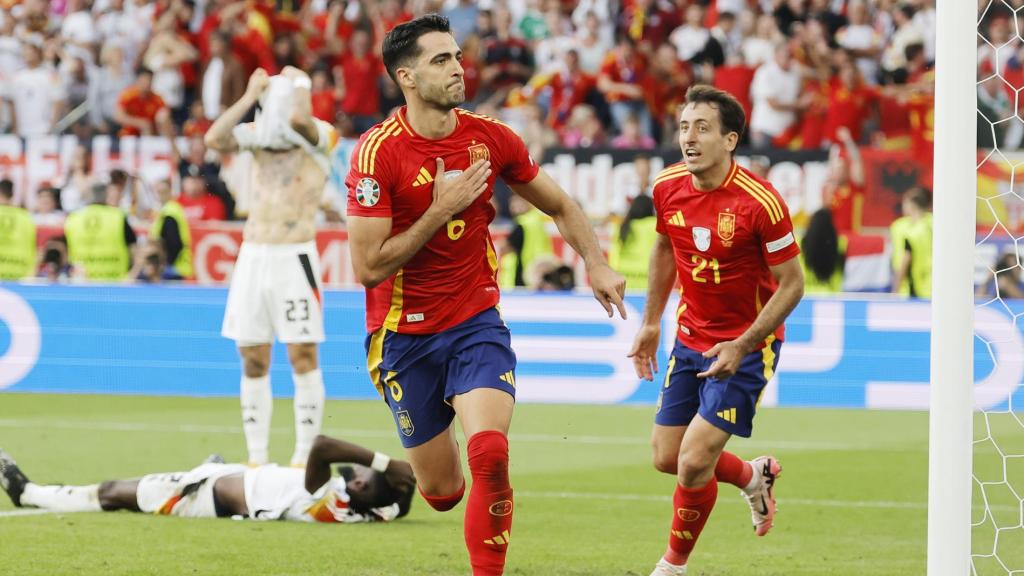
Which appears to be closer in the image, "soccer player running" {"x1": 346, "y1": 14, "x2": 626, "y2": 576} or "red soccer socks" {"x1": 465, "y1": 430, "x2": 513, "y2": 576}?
"red soccer socks" {"x1": 465, "y1": 430, "x2": 513, "y2": 576}

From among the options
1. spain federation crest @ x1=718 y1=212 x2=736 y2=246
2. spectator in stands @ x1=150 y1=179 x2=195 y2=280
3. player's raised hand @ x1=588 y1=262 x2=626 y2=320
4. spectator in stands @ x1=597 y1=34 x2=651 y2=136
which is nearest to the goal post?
player's raised hand @ x1=588 y1=262 x2=626 y2=320

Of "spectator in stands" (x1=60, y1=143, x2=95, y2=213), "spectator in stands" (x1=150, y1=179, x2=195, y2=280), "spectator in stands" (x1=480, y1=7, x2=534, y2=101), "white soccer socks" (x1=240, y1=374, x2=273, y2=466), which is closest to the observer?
"white soccer socks" (x1=240, y1=374, x2=273, y2=466)

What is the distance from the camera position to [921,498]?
30.6 feet

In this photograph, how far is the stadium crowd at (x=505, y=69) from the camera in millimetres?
18281

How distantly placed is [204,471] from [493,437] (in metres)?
3.08

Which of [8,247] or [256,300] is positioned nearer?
[256,300]

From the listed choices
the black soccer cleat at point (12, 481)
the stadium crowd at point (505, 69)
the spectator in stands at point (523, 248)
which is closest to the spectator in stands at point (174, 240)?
the stadium crowd at point (505, 69)

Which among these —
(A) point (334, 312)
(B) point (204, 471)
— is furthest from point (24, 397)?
(B) point (204, 471)

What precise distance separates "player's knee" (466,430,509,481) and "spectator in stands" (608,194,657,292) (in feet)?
33.0

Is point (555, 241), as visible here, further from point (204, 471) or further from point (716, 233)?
point (716, 233)

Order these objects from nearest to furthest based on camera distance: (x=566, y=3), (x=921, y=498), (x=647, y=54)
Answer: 1. (x=921, y=498)
2. (x=647, y=54)
3. (x=566, y=3)

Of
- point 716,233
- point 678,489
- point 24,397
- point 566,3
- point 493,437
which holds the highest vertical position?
point 566,3

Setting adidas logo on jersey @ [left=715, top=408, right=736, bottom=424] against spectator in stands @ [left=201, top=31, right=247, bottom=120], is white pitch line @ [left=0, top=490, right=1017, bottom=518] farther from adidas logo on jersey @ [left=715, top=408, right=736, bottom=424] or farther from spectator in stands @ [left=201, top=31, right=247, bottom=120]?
spectator in stands @ [left=201, top=31, right=247, bottom=120]

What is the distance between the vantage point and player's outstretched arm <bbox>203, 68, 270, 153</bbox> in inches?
385
